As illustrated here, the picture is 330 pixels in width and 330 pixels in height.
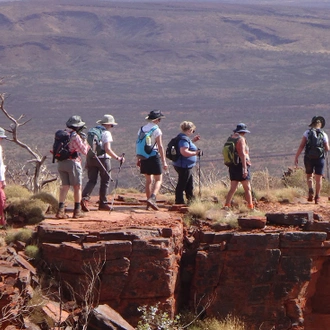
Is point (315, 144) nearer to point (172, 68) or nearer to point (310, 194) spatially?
point (310, 194)

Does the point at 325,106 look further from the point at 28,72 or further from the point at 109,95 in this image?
the point at 28,72

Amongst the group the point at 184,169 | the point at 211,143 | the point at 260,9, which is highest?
the point at 260,9

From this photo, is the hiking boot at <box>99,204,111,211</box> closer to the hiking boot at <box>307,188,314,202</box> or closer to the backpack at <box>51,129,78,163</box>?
the backpack at <box>51,129,78,163</box>

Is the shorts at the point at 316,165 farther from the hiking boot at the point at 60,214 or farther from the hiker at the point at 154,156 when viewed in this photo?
the hiking boot at the point at 60,214

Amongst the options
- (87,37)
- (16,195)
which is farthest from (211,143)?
(87,37)

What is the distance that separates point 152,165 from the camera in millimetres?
14422

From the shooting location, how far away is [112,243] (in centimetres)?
1224

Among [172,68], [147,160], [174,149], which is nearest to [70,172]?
[147,160]

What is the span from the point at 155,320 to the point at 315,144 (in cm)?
499

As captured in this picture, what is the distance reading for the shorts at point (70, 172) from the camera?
13.3 metres

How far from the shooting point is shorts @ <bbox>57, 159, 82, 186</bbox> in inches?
522

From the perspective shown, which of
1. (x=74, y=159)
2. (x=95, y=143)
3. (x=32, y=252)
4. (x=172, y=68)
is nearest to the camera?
(x=32, y=252)

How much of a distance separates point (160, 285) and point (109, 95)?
64.6m

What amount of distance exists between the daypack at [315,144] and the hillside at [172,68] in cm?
2705
